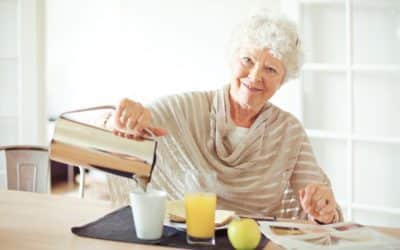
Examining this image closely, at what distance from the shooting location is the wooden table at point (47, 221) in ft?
4.46

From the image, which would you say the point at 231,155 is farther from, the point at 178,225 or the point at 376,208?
the point at 376,208

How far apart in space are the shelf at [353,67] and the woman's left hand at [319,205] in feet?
4.47

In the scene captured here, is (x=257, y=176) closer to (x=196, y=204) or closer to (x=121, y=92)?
(x=196, y=204)

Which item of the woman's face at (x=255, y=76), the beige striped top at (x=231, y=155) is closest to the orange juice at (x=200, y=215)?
the beige striped top at (x=231, y=155)

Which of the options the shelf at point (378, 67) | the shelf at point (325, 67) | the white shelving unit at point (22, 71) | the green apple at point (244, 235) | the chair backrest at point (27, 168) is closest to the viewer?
the green apple at point (244, 235)

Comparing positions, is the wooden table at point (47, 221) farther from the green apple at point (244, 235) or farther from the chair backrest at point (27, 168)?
the chair backrest at point (27, 168)

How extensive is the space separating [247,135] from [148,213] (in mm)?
642

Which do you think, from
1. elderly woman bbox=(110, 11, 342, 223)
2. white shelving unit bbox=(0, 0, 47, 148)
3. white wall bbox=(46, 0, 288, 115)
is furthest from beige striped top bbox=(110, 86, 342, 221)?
white wall bbox=(46, 0, 288, 115)

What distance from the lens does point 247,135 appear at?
194 cm

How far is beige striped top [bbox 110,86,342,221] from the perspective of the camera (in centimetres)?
190

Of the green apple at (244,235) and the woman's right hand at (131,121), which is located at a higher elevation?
the woman's right hand at (131,121)

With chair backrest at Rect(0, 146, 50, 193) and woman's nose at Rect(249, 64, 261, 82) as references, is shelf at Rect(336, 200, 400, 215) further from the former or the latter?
chair backrest at Rect(0, 146, 50, 193)

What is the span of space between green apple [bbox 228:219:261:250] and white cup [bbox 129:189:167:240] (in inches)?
6.9

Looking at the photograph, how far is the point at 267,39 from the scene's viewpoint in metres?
1.91
